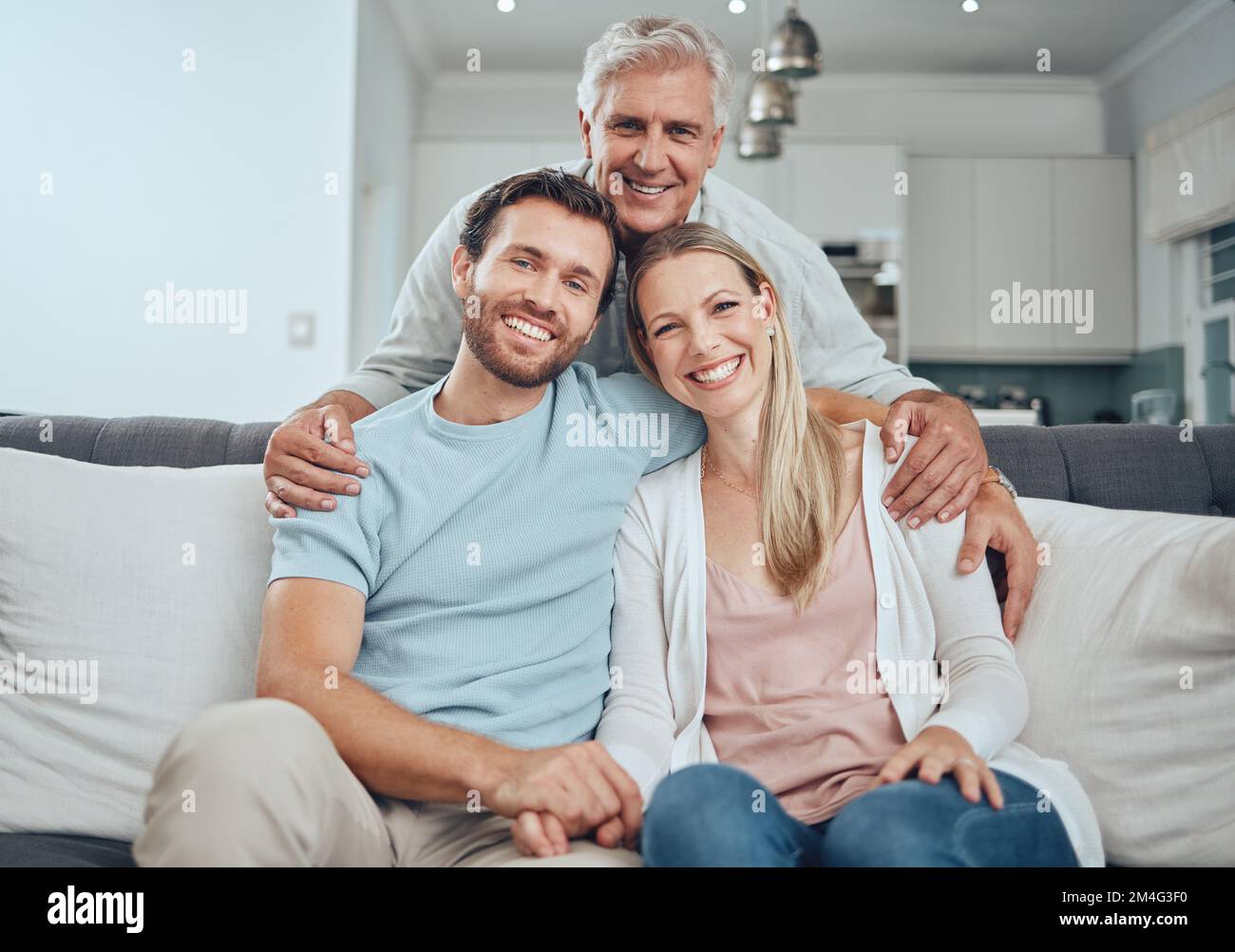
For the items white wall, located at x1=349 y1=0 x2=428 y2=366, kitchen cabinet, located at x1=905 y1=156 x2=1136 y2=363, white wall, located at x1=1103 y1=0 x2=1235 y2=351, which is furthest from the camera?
kitchen cabinet, located at x1=905 y1=156 x2=1136 y2=363

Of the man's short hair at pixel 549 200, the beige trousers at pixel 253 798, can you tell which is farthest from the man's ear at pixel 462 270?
the beige trousers at pixel 253 798

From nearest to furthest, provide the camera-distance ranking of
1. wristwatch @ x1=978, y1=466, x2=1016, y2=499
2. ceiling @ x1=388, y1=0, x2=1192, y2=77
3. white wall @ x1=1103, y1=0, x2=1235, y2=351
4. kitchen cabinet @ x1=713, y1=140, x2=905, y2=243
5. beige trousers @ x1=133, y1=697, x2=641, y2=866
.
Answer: beige trousers @ x1=133, y1=697, x2=641, y2=866, wristwatch @ x1=978, y1=466, x2=1016, y2=499, white wall @ x1=1103, y1=0, x2=1235, y2=351, ceiling @ x1=388, y1=0, x2=1192, y2=77, kitchen cabinet @ x1=713, y1=140, x2=905, y2=243

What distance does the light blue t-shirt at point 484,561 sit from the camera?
1.28 meters

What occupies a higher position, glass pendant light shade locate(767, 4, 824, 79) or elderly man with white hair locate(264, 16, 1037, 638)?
glass pendant light shade locate(767, 4, 824, 79)

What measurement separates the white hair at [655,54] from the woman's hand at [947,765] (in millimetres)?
1202

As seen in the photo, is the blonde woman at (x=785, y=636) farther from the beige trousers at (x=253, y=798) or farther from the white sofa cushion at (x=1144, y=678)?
the beige trousers at (x=253, y=798)

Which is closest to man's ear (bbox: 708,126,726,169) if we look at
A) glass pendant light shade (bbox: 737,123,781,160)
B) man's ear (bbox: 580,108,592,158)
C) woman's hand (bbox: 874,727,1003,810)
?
man's ear (bbox: 580,108,592,158)

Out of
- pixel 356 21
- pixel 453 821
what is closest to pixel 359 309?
pixel 356 21

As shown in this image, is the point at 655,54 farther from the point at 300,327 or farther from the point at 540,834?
the point at 300,327

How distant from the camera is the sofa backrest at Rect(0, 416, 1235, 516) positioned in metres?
1.56

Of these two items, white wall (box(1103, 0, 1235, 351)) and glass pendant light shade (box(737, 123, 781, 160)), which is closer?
glass pendant light shade (box(737, 123, 781, 160))

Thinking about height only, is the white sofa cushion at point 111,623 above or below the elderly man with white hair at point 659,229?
below

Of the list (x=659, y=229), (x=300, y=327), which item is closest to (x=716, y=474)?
A: (x=659, y=229)

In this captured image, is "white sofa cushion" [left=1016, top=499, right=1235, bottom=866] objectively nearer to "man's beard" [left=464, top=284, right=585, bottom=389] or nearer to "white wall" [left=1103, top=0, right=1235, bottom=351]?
"man's beard" [left=464, top=284, right=585, bottom=389]
